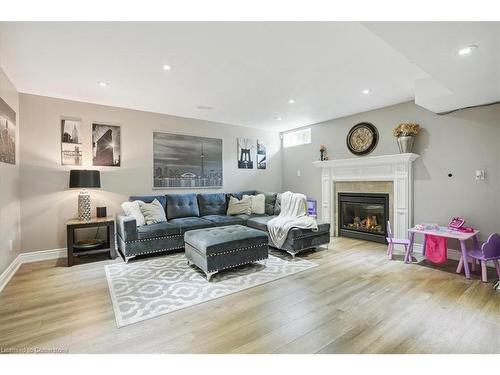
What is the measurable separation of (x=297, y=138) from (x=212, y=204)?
2796 millimetres

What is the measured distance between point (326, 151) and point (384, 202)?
5.28 ft

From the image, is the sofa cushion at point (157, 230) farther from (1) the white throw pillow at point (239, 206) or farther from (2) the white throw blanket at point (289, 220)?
(2) the white throw blanket at point (289, 220)

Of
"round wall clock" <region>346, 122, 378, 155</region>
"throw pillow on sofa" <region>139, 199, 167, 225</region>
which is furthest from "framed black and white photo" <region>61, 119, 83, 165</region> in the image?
"round wall clock" <region>346, 122, 378, 155</region>

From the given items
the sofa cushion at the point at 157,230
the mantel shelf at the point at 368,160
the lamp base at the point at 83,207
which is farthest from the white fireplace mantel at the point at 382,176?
the lamp base at the point at 83,207

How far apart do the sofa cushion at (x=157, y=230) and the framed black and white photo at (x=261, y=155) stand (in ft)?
9.49

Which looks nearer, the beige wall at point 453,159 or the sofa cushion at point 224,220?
the beige wall at point 453,159

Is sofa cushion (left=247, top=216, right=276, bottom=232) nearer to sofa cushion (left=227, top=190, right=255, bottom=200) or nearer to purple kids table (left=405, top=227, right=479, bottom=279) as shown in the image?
sofa cushion (left=227, top=190, right=255, bottom=200)

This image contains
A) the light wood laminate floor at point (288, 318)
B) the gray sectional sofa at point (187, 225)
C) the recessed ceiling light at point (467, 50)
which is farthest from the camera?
the gray sectional sofa at point (187, 225)

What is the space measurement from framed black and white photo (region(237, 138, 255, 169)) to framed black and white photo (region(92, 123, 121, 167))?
99.4 inches

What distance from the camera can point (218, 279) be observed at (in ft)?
9.41

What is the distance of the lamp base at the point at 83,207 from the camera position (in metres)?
3.75

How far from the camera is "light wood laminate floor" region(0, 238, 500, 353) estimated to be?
172 centimetres
